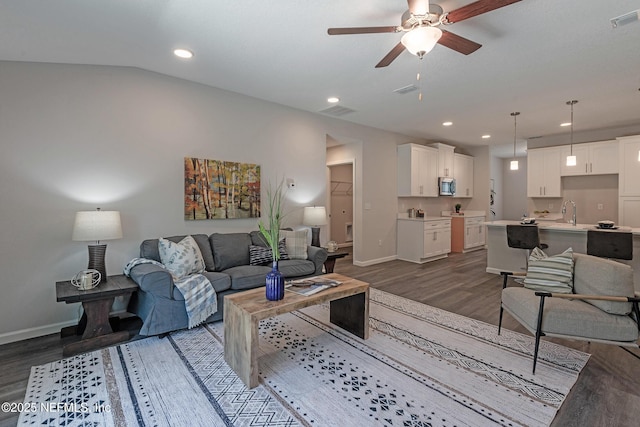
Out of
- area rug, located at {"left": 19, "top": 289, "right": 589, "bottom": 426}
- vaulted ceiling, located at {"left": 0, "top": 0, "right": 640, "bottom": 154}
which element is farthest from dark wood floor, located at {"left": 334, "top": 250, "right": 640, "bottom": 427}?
vaulted ceiling, located at {"left": 0, "top": 0, "right": 640, "bottom": 154}

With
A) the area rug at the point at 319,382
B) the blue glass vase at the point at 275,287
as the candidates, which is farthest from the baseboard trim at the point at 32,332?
the blue glass vase at the point at 275,287

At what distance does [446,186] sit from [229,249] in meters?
5.47

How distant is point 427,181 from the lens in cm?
677

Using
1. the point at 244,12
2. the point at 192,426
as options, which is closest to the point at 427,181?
the point at 244,12

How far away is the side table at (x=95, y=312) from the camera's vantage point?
8.23 ft

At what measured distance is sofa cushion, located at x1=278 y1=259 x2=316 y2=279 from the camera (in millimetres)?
3653

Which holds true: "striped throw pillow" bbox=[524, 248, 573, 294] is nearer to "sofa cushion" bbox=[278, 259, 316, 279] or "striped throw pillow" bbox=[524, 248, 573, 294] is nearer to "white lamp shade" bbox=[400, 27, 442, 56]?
"white lamp shade" bbox=[400, 27, 442, 56]

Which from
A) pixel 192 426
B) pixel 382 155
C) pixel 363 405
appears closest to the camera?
pixel 192 426

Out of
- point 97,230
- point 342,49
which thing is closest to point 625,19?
point 342,49

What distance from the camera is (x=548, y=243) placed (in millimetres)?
4738

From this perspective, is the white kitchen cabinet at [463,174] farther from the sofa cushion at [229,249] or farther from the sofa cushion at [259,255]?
the sofa cushion at [229,249]

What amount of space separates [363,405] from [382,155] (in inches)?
203

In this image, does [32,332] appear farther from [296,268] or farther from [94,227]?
[296,268]

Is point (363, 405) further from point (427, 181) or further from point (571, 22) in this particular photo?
point (427, 181)
